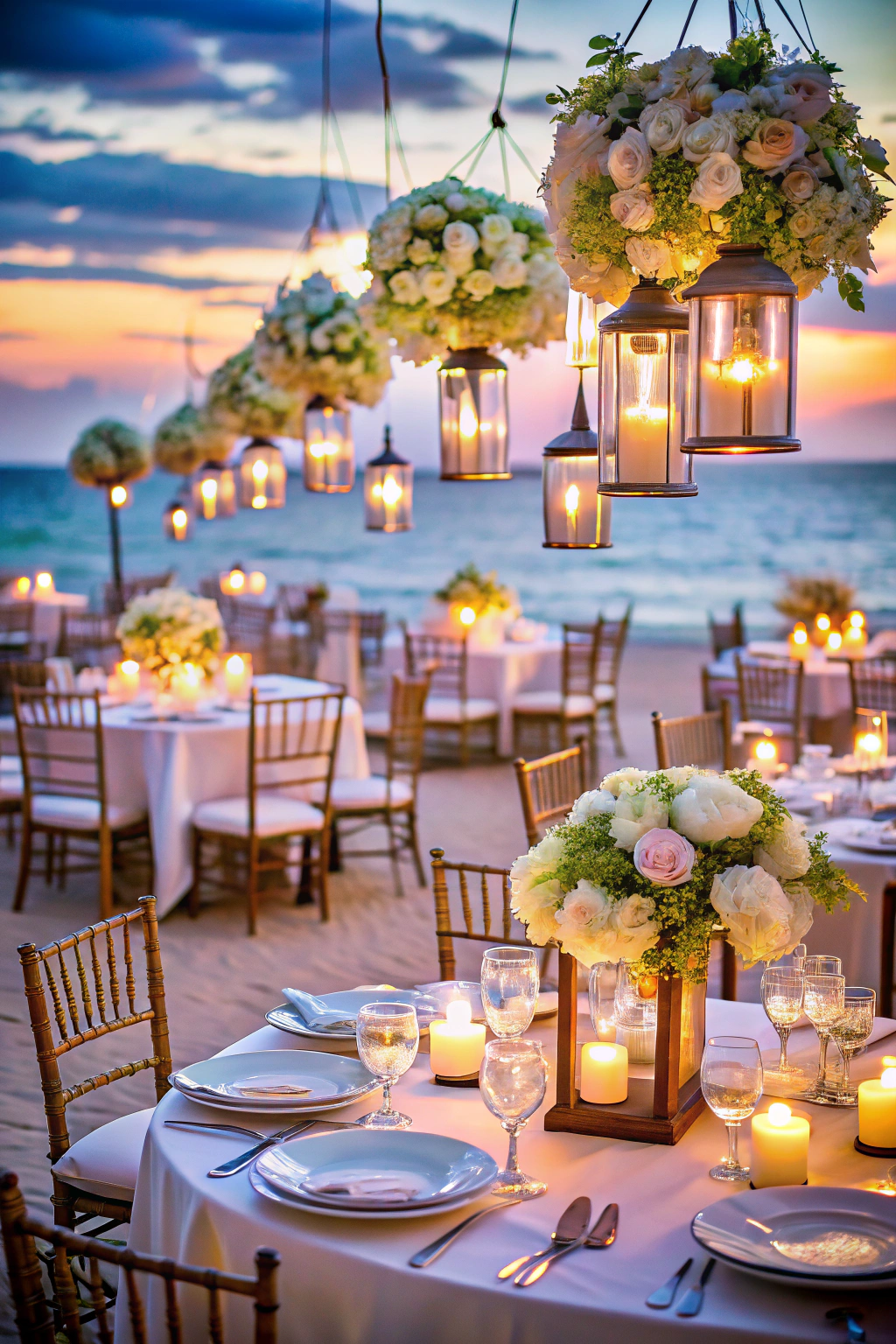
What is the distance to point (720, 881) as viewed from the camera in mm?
1916

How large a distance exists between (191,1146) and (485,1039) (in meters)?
0.64

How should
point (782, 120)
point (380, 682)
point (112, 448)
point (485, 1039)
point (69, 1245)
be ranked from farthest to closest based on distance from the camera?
point (380, 682)
point (112, 448)
point (485, 1039)
point (782, 120)
point (69, 1245)

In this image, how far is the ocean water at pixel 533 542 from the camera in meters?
25.7

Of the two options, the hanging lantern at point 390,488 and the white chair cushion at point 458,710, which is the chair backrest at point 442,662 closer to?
the white chair cushion at point 458,710

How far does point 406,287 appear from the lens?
3.06m

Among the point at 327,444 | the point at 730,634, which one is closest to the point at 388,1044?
the point at 327,444

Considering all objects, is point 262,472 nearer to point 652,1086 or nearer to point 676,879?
point 652,1086

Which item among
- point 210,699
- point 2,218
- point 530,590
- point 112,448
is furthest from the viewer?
point 530,590

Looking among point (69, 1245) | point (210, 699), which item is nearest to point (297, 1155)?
point (69, 1245)

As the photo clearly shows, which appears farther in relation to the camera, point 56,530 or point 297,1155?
point 56,530

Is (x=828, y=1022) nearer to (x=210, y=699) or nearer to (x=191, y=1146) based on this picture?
(x=191, y=1146)

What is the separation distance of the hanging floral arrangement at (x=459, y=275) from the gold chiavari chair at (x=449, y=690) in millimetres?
5560

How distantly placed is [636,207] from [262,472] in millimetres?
4981

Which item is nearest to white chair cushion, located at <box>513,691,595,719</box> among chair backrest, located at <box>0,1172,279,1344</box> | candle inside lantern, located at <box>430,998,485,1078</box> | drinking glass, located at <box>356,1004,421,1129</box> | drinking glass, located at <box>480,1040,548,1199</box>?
candle inside lantern, located at <box>430,998,485,1078</box>
